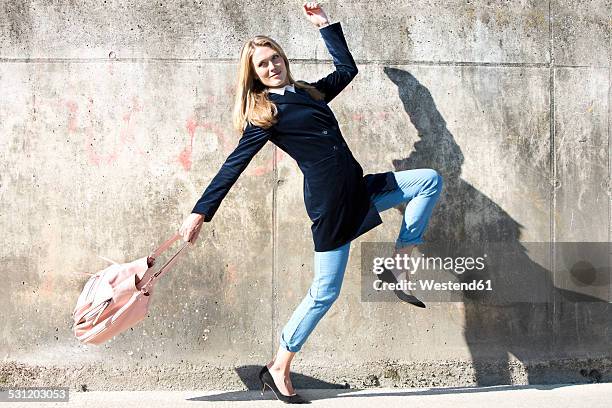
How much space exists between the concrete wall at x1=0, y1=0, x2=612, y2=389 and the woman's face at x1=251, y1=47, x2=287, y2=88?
0.59 meters

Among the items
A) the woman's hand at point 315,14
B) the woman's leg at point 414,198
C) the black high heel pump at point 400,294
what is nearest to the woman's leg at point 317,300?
the woman's leg at point 414,198

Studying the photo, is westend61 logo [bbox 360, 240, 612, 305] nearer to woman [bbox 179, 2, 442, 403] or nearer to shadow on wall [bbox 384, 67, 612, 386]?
shadow on wall [bbox 384, 67, 612, 386]

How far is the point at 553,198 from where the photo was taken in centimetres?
492

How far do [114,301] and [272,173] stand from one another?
4.07ft

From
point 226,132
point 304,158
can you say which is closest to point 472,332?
point 304,158

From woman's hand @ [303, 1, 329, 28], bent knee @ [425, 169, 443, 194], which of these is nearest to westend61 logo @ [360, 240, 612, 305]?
bent knee @ [425, 169, 443, 194]

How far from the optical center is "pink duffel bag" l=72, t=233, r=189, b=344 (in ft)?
13.6

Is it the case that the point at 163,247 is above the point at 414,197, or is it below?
below

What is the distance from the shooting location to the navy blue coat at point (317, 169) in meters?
4.12

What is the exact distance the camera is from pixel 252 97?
4.18m

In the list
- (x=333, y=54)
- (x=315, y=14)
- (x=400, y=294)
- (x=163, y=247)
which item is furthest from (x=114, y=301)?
(x=315, y=14)

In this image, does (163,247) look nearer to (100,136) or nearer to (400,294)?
(100,136)

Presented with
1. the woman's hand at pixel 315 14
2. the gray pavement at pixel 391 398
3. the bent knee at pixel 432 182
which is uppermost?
the woman's hand at pixel 315 14

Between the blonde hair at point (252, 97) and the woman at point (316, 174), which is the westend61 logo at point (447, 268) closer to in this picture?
the woman at point (316, 174)
